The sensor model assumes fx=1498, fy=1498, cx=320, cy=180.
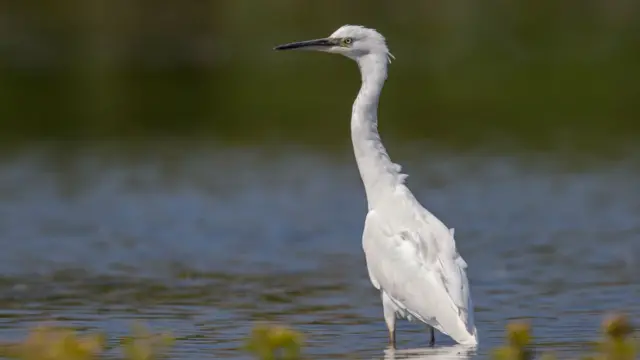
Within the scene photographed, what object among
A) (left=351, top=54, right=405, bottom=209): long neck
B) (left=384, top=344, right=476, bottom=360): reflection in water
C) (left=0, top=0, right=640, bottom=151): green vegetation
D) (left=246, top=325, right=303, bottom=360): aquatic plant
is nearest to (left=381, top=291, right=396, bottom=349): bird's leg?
(left=384, top=344, right=476, bottom=360): reflection in water

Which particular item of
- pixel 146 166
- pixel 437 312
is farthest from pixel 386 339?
pixel 146 166

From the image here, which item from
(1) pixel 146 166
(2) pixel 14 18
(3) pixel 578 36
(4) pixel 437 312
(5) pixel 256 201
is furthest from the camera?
(2) pixel 14 18

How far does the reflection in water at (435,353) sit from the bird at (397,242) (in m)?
0.08

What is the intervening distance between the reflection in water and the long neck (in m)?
1.01

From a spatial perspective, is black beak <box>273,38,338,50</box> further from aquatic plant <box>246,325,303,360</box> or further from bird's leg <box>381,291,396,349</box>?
aquatic plant <box>246,325,303,360</box>

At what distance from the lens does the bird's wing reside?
26.9ft

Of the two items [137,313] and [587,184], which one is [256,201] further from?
[137,313]

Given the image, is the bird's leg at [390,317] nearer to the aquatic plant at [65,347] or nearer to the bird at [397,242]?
the bird at [397,242]

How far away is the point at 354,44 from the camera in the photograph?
9.39 meters

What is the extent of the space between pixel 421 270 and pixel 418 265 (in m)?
0.05

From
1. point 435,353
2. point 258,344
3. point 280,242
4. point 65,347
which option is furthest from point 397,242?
point 280,242

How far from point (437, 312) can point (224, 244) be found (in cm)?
564

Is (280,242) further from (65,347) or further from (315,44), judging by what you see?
(65,347)

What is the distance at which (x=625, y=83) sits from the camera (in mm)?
24234
